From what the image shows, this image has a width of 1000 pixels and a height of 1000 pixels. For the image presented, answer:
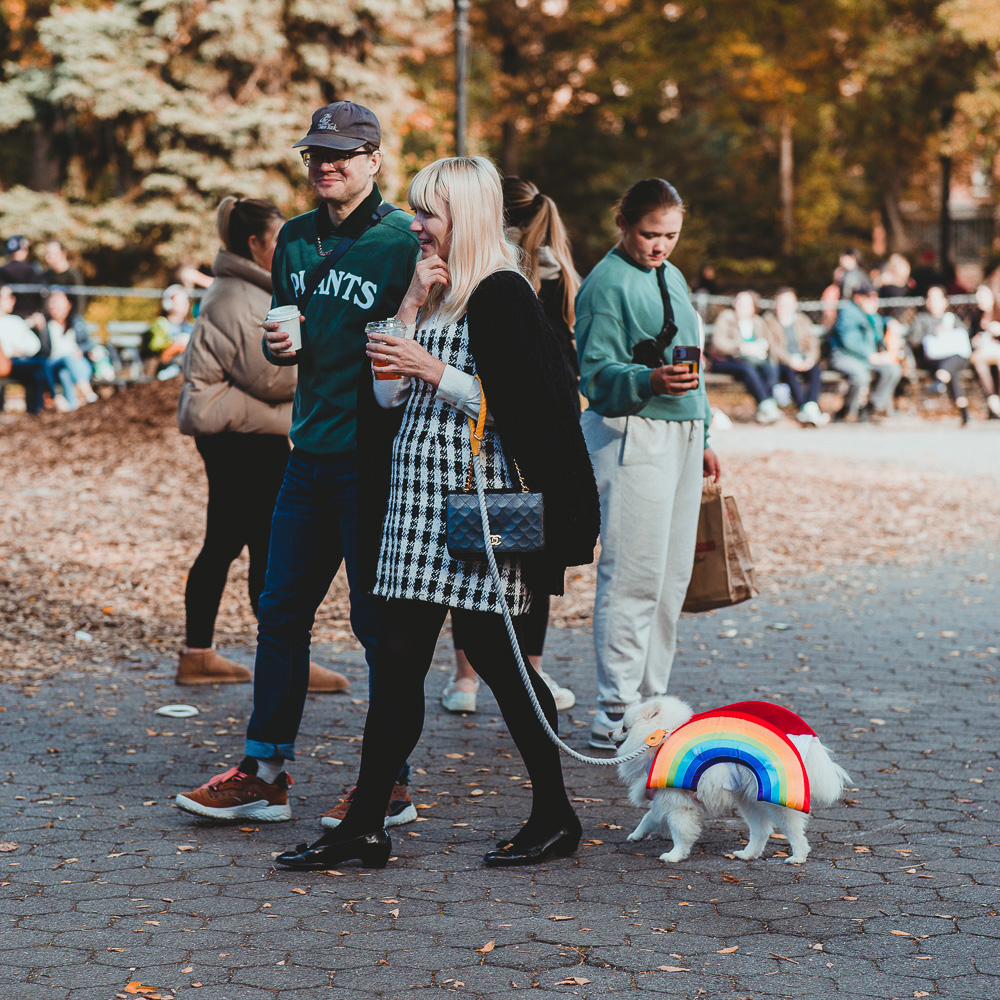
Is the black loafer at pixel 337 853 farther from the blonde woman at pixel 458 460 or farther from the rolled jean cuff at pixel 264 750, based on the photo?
the rolled jean cuff at pixel 264 750

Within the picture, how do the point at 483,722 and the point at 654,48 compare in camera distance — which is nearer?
the point at 483,722

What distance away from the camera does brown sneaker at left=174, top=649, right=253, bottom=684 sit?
6.43 metres

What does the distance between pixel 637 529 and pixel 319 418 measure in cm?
146

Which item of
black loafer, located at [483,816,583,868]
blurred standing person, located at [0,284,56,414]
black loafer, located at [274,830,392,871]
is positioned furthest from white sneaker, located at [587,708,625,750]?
blurred standing person, located at [0,284,56,414]

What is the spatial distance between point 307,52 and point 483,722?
21.6m

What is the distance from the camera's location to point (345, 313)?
14.2 ft

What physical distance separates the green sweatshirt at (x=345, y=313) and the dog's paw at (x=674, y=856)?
161cm

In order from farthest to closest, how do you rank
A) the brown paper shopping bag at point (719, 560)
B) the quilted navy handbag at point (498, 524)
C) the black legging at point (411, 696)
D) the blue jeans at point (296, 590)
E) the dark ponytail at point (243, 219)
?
the dark ponytail at point (243, 219) < the brown paper shopping bag at point (719, 560) < the blue jeans at point (296, 590) < the black legging at point (411, 696) < the quilted navy handbag at point (498, 524)

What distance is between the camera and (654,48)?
95.7 feet

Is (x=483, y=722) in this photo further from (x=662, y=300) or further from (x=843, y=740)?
(x=662, y=300)

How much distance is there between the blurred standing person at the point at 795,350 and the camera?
703 inches

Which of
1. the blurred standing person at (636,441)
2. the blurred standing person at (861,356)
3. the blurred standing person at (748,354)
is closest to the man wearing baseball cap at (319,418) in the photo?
the blurred standing person at (636,441)

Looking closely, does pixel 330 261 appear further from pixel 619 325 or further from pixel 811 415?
pixel 811 415

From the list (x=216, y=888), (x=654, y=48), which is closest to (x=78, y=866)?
(x=216, y=888)
